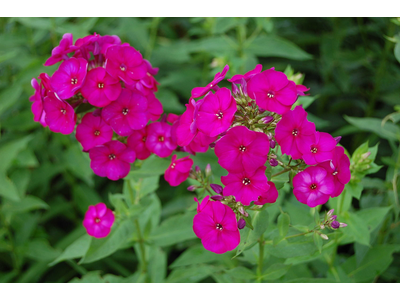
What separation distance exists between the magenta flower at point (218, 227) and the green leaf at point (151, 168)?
1.70ft

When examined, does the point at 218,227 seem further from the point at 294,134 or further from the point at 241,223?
the point at 294,134

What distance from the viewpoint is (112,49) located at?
1.72 meters

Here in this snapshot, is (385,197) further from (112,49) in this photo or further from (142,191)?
(112,49)

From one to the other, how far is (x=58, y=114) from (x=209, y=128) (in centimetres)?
71

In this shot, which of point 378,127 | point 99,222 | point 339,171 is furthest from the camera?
point 378,127

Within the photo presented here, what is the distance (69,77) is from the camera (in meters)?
1.71

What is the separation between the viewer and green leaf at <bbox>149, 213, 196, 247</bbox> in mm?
2320

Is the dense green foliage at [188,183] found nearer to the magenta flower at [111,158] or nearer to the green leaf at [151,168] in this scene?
the green leaf at [151,168]

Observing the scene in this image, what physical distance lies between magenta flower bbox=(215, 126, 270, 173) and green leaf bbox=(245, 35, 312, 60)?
1.82 meters

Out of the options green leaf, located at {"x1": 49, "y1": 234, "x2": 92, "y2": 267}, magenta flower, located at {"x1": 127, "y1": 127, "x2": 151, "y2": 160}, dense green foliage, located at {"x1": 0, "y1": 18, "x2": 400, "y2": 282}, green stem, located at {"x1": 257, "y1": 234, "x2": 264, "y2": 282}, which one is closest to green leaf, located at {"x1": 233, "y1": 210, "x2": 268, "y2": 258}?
dense green foliage, located at {"x1": 0, "y1": 18, "x2": 400, "y2": 282}

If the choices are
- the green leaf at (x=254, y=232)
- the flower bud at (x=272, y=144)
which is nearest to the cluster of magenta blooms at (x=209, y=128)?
the flower bud at (x=272, y=144)

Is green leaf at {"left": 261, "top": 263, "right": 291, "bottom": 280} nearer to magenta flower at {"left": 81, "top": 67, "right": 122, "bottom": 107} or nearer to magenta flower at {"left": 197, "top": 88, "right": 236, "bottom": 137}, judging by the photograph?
magenta flower at {"left": 197, "top": 88, "right": 236, "bottom": 137}

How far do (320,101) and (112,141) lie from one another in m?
2.58

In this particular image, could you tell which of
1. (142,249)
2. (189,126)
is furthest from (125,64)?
(142,249)
